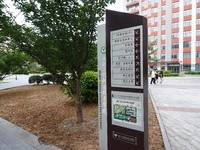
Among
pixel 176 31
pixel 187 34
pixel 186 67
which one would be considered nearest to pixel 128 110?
pixel 186 67

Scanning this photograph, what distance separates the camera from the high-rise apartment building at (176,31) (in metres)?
40.2

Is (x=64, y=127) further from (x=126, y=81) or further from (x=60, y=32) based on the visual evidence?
(x=126, y=81)

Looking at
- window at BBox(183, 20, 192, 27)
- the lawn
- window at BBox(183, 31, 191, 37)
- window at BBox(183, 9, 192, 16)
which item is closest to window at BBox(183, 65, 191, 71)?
window at BBox(183, 31, 191, 37)

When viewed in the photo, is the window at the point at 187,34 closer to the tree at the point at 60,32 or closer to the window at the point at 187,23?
the window at the point at 187,23

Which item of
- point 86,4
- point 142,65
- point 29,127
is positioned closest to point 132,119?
point 142,65

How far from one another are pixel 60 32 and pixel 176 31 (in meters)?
47.6

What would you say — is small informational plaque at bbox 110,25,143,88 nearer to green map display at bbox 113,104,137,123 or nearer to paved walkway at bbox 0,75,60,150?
green map display at bbox 113,104,137,123

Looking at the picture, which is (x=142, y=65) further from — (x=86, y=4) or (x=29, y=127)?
(x=29, y=127)

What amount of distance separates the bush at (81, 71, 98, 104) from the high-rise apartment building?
3695 centimetres

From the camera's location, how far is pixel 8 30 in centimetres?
356

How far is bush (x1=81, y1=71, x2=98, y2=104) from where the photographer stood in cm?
654

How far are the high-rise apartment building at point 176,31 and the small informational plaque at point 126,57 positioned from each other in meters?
40.5

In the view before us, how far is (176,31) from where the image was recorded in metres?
42.9

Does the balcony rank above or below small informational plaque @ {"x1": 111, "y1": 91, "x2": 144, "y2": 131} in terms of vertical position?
above
